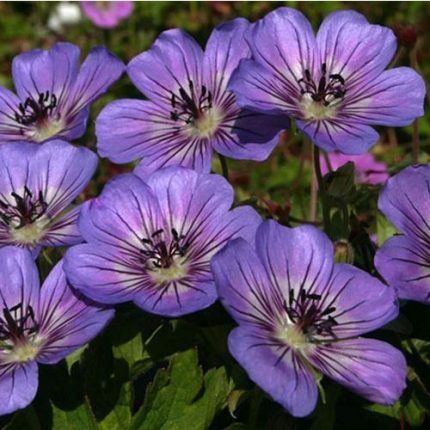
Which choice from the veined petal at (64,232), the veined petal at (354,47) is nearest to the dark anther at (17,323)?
the veined petal at (64,232)

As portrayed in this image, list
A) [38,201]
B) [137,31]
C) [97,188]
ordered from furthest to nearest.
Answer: [137,31], [97,188], [38,201]

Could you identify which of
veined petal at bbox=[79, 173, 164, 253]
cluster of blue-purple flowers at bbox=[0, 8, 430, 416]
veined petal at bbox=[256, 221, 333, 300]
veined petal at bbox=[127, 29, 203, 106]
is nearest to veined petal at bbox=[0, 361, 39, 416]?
cluster of blue-purple flowers at bbox=[0, 8, 430, 416]

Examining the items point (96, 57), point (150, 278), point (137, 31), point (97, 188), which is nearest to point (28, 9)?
point (137, 31)

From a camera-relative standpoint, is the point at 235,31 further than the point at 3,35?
No

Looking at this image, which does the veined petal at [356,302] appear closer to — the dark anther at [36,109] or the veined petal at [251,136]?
the veined petal at [251,136]

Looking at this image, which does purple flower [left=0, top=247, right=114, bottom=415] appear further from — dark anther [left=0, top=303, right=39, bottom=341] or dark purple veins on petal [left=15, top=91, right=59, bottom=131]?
dark purple veins on petal [left=15, top=91, right=59, bottom=131]

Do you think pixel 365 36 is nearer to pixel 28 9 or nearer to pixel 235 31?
pixel 235 31
